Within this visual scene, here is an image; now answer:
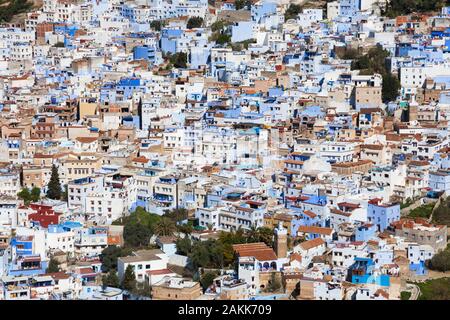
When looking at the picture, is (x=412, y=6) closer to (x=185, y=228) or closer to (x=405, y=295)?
(x=185, y=228)

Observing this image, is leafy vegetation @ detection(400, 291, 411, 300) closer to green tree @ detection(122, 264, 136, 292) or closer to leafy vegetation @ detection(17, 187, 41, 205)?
green tree @ detection(122, 264, 136, 292)

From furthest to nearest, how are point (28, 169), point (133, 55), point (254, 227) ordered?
point (133, 55) → point (28, 169) → point (254, 227)

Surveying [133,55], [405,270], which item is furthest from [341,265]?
[133,55]

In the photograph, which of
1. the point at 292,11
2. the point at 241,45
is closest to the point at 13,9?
the point at 292,11

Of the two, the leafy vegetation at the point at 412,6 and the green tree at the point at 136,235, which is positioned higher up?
the leafy vegetation at the point at 412,6

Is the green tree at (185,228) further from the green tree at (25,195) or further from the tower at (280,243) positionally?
the green tree at (25,195)

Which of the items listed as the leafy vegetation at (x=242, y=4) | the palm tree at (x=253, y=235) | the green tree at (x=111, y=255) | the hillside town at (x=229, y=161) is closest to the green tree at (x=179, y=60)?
the hillside town at (x=229, y=161)
